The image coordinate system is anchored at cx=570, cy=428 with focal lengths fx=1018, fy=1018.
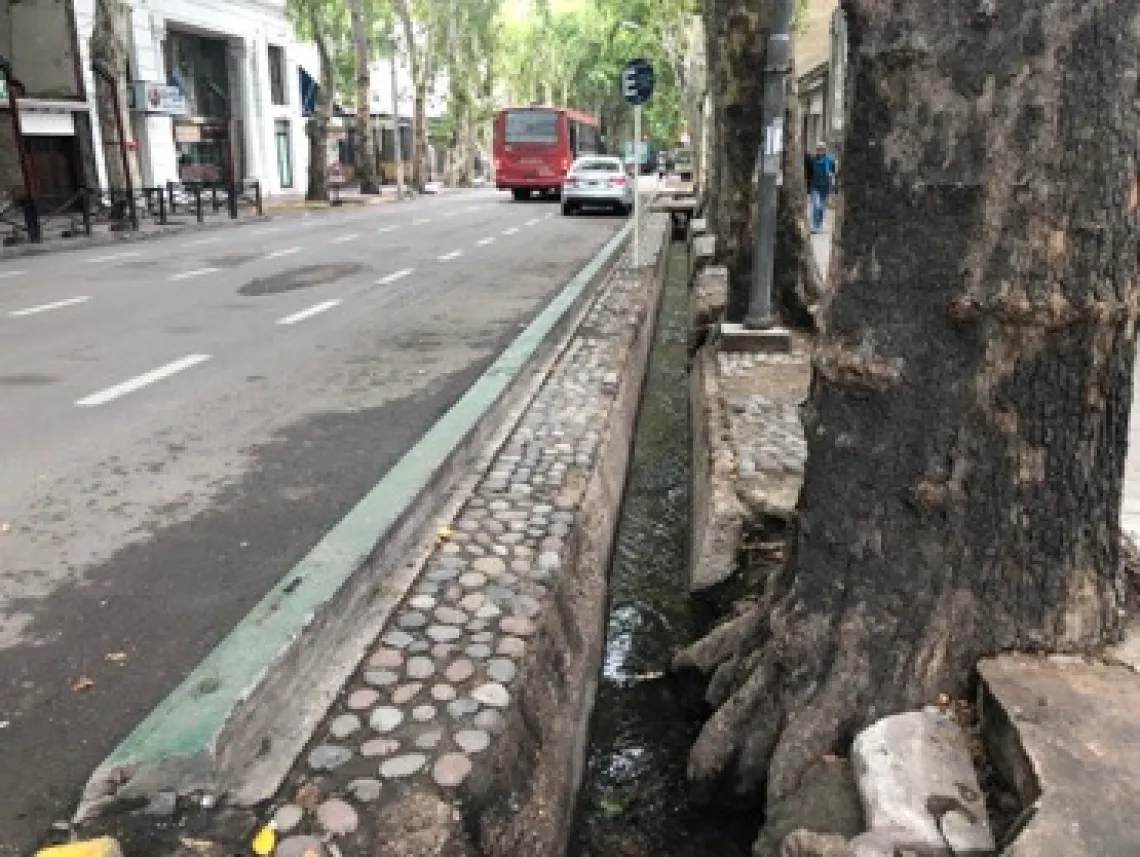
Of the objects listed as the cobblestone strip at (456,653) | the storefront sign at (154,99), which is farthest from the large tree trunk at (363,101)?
the cobblestone strip at (456,653)

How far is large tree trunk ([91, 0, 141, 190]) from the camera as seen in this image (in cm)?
2077

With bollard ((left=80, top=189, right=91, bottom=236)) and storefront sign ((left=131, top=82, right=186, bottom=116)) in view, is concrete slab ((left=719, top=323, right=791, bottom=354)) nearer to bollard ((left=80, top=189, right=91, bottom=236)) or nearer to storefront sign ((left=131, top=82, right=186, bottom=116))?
bollard ((left=80, top=189, right=91, bottom=236))

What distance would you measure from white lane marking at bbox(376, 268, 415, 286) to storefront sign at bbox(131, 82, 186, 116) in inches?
673

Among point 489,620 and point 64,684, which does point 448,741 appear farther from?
point 64,684

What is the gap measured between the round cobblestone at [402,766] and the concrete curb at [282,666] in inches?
10.7

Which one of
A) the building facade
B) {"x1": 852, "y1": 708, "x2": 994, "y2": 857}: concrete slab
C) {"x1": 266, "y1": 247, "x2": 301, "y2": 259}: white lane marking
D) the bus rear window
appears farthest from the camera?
the bus rear window

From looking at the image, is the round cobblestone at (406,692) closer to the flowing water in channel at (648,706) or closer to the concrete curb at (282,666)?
the concrete curb at (282,666)

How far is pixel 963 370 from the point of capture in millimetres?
2637

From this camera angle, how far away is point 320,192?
33.3 meters

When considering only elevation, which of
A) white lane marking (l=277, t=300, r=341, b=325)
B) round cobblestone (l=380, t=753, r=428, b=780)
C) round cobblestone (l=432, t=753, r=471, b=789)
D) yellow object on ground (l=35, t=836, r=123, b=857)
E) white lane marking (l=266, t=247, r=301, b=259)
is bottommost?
white lane marking (l=266, t=247, r=301, b=259)

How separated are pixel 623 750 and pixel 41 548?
2.68 metres

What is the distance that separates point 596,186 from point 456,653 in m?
23.7

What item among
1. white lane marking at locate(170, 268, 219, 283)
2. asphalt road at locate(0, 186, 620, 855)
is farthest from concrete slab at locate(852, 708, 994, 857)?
white lane marking at locate(170, 268, 219, 283)

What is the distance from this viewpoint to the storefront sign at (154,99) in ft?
89.9
